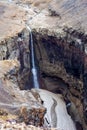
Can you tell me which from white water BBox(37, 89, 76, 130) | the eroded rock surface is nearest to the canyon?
white water BBox(37, 89, 76, 130)

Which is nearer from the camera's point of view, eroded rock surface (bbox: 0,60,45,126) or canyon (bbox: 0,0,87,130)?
eroded rock surface (bbox: 0,60,45,126)

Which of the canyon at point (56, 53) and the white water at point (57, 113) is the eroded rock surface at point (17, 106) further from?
the white water at point (57, 113)

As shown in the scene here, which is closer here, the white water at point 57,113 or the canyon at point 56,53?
the white water at point 57,113

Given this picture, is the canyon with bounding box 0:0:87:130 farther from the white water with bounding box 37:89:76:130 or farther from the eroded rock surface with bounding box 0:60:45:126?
the eroded rock surface with bounding box 0:60:45:126

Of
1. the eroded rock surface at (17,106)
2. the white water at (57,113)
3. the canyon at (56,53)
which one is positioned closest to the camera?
the eroded rock surface at (17,106)

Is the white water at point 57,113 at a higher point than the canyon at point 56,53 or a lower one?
lower

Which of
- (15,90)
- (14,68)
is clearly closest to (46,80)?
(14,68)

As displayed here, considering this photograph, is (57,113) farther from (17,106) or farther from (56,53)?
(17,106)

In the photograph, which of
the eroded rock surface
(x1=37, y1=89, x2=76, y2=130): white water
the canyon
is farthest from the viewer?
the canyon

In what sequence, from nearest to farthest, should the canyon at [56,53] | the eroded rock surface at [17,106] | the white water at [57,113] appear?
the eroded rock surface at [17,106]
the white water at [57,113]
the canyon at [56,53]

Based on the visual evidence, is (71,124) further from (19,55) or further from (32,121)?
(32,121)

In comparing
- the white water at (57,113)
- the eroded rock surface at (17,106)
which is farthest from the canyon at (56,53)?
the eroded rock surface at (17,106)

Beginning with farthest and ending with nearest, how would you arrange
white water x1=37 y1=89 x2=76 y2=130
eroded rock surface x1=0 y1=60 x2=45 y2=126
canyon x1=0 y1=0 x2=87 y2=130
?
canyon x1=0 y1=0 x2=87 y2=130, white water x1=37 y1=89 x2=76 y2=130, eroded rock surface x1=0 y1=60 x2=45 y2=126

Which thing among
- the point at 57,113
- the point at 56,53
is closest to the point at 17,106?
the point at 57,113
